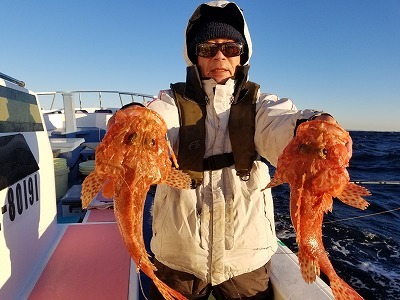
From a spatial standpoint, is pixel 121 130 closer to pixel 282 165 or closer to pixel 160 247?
pixel 282 165

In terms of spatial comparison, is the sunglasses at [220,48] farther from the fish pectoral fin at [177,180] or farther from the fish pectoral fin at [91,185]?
the fish pectoral fin at [91,185]

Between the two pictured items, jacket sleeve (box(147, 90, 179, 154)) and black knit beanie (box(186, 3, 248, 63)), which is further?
black knit beanie (box(186, 3, 248, 63))

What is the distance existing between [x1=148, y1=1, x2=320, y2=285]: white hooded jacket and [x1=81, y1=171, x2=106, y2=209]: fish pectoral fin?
697 mm

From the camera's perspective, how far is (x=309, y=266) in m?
1.93

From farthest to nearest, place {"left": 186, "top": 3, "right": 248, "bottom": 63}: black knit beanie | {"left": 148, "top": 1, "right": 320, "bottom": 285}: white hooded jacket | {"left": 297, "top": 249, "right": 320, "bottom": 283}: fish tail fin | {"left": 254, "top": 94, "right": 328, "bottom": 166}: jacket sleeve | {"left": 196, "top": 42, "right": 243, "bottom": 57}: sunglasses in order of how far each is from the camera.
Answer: {"left": 186, "top": 3, "right": 248, "bottom": 63}: black knit beanie < {"left": 196, "top": 42, "right": 243, "bottom": 57}: sunglasses < {"left": 148, "top": 1, "right": 320, "bottom": 285}: white hooded jacket < {"left": 254, "top": 94, "right": 328, "bottom": 166}: jacket sleeve < {"left": 297, "top": 249, "right": 320, "bottom": 283}: fish tail fin

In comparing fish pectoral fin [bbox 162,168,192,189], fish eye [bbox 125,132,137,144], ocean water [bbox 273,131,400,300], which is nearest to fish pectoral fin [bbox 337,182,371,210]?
fish pectoral fin [bbox 162,168,192,189]

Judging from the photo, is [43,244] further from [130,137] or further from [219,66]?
[219,66]

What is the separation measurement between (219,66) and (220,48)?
0.16 meters

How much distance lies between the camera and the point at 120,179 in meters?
1.83

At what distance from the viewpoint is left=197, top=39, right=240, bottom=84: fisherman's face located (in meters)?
2.60

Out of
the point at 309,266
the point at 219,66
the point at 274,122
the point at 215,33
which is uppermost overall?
the point at 215,33

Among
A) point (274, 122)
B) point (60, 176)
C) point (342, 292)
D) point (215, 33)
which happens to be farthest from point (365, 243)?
point (60, 176)

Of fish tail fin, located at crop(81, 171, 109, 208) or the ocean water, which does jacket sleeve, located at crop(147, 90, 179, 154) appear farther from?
the ocean water

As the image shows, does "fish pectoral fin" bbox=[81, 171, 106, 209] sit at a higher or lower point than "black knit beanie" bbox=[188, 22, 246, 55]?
lower
